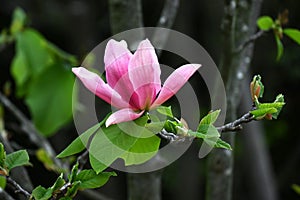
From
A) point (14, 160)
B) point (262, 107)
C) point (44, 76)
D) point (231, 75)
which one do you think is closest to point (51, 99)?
point (44, 76)

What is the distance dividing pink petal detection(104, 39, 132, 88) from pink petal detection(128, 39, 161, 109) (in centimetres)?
1

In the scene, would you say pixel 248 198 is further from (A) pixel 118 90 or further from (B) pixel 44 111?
(A) pixel 118 90

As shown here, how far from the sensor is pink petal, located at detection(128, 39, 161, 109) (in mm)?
436

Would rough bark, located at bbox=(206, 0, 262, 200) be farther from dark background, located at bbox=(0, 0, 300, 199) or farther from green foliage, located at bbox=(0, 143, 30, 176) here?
dark background, located at bbox=(0, 0, 300, 199)

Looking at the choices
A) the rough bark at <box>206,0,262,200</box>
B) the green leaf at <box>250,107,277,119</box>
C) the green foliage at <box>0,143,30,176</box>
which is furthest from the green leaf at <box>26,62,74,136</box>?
the green leaf at <box>250,107,277,119</box>

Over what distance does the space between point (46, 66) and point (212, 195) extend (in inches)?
20.1

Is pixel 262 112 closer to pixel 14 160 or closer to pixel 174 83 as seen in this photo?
pixel 174 83

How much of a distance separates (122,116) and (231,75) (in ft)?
1.35

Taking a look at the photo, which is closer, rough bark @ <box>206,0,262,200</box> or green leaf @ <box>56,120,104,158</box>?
green leaf @ <box>56,120,104,158</box>

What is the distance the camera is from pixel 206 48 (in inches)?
103

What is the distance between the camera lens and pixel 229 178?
2.74 ft

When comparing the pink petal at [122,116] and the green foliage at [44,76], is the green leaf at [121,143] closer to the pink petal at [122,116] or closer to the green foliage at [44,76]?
the pink petal at [122,116]

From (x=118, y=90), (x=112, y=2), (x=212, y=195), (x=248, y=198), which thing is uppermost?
(x=112, y=2)

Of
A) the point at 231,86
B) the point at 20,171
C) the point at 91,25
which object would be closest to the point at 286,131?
the point at 91,25
